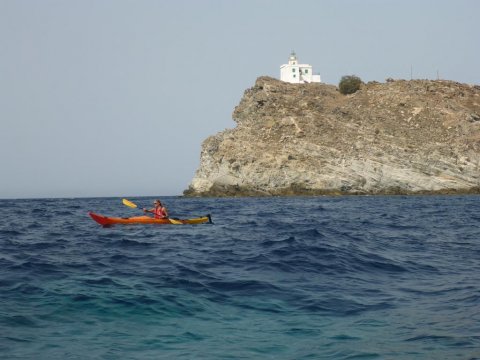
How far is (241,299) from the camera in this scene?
1250cm

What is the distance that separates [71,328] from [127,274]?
464 cm

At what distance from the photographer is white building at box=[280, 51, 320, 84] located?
112875mm

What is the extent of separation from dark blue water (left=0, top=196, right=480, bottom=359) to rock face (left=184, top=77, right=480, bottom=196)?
58.4m

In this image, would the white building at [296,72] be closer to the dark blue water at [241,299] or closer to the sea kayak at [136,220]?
the sea kayak at [136,220]

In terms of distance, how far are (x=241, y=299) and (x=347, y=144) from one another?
7321 cm

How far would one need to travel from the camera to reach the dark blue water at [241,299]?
930 cm

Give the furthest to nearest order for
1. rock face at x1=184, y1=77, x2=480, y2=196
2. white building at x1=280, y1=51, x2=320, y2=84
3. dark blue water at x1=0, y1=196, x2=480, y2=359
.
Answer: white building at x1=280, y1=51, x2=320, y2=84, rock face at x1=184, y1=77, x2=480, y2=196, dark blue water at x1=0, y1=196, x2=480, y2=359

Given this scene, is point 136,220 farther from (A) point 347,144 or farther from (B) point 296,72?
(B) point 296,72

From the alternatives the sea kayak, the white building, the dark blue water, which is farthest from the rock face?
the dark blue water

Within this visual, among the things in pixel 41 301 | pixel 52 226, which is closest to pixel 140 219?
pixel 52 226

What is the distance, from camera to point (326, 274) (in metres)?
15.6

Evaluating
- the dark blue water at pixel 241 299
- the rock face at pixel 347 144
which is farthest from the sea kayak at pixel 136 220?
the rock face at pixel 347 144

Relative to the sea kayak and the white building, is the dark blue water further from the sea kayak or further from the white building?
the white building

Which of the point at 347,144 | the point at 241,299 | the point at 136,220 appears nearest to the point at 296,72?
the point at 347,144
